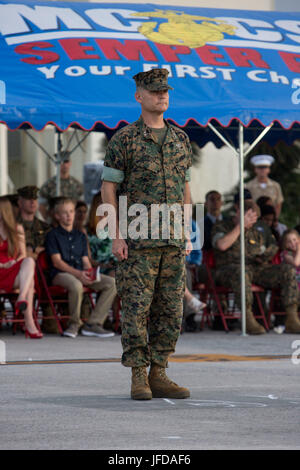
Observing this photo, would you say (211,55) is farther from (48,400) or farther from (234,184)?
(234,184)

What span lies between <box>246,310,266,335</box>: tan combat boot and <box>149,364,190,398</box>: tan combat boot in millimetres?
4764

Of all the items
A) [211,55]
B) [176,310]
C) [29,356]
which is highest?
[211,55]

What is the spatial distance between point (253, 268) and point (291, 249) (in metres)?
0.68

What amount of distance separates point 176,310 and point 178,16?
21.9 ft

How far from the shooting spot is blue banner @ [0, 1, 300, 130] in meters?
10.2

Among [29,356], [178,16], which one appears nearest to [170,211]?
[29,356]

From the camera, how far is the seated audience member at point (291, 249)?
12038 millimetres

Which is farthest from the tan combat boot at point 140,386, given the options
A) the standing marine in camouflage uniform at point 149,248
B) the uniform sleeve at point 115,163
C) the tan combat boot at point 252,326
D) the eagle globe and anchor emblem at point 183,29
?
the eagle globe and anchor emblem at point 183,29

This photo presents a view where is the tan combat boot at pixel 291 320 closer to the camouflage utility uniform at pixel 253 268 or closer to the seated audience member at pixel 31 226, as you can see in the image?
the camouflage utility uniform at pixel 253 268

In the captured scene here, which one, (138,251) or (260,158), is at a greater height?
(260,158)

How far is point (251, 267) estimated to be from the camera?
11.7 meters

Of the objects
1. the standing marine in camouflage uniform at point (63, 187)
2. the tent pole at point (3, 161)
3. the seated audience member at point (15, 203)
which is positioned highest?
the tent pole at point (3, 161)
